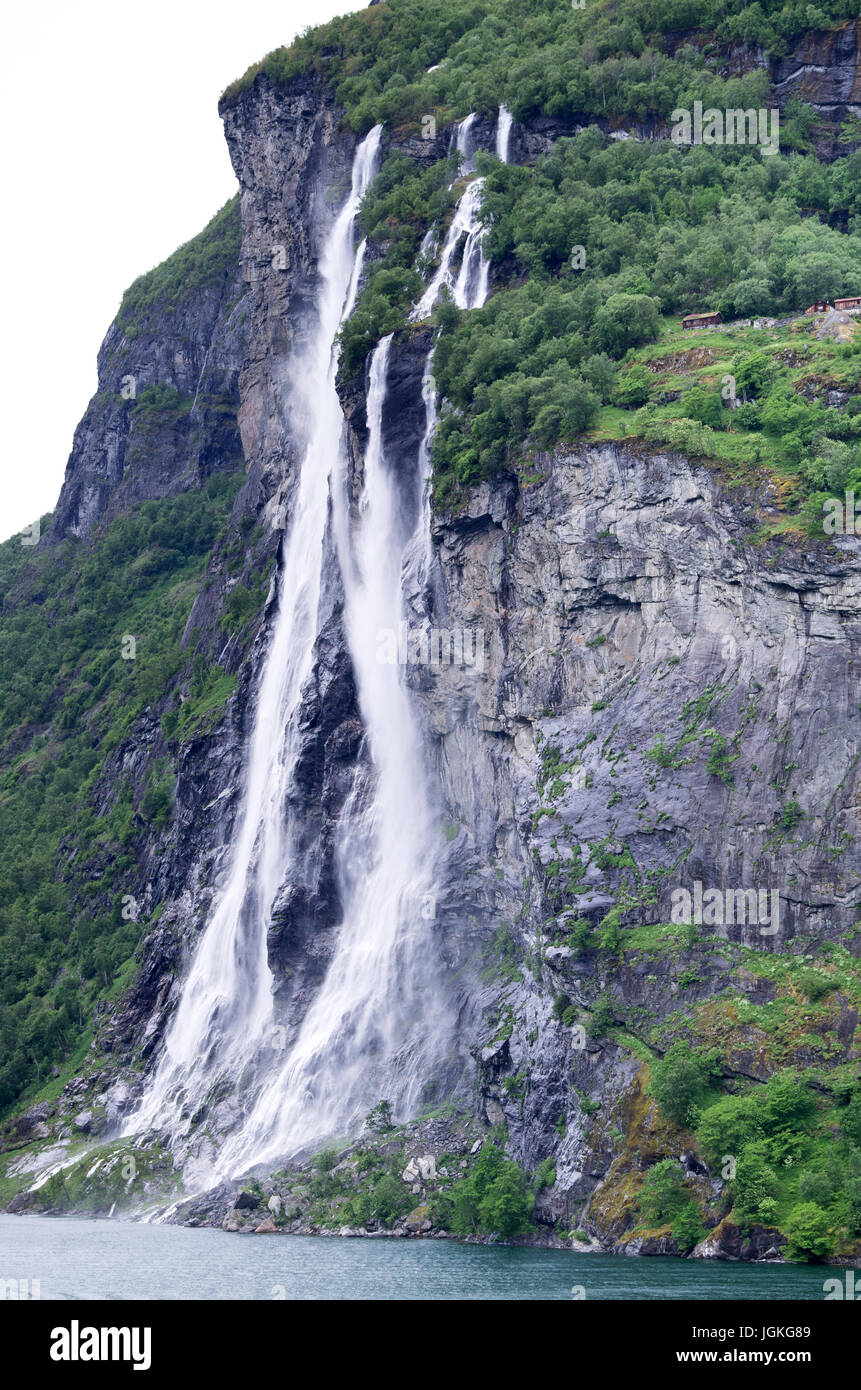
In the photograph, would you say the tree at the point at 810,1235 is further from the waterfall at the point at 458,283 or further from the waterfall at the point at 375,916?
the waterfall at the point at 458,283

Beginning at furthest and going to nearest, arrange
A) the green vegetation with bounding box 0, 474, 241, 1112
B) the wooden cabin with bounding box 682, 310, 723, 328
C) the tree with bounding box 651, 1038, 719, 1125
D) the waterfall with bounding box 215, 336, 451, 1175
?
the green vegetation with bounding box 0, 474, 241, 1112
the wooden cabin with bounding box 682, 310, 723, 328
the waterfall with bounding box 215, 336, 451, 1175
the tree with bounding box 651, 1038, 719, 1125

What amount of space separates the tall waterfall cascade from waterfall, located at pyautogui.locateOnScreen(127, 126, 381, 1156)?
13 cm

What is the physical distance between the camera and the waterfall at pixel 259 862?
84312mm

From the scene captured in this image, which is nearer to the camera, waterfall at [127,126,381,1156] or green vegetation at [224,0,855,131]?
waterfall at [127,126,381,1156]

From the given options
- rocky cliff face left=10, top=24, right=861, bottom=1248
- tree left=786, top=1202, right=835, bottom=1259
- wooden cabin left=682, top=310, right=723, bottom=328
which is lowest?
tree left=786, top=1202, right=835, bottom=1259

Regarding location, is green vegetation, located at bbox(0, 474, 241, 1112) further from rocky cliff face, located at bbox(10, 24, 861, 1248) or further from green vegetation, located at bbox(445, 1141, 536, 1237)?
green vegetation, located at bbox(445, 1141, 536, 1237)

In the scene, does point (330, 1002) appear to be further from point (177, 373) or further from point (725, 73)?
point (177, 373)

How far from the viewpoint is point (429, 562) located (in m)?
80.1

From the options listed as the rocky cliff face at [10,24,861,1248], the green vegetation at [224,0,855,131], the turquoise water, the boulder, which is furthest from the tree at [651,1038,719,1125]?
the green vegetation at [224,0,855,131]

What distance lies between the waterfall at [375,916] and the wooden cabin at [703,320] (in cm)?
1751

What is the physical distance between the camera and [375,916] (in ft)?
260

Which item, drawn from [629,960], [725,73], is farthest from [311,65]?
[629,960]

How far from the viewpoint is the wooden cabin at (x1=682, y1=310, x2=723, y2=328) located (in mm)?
77250

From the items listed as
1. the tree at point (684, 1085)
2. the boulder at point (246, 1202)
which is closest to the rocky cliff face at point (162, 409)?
the boulder at point (246, 1202)
